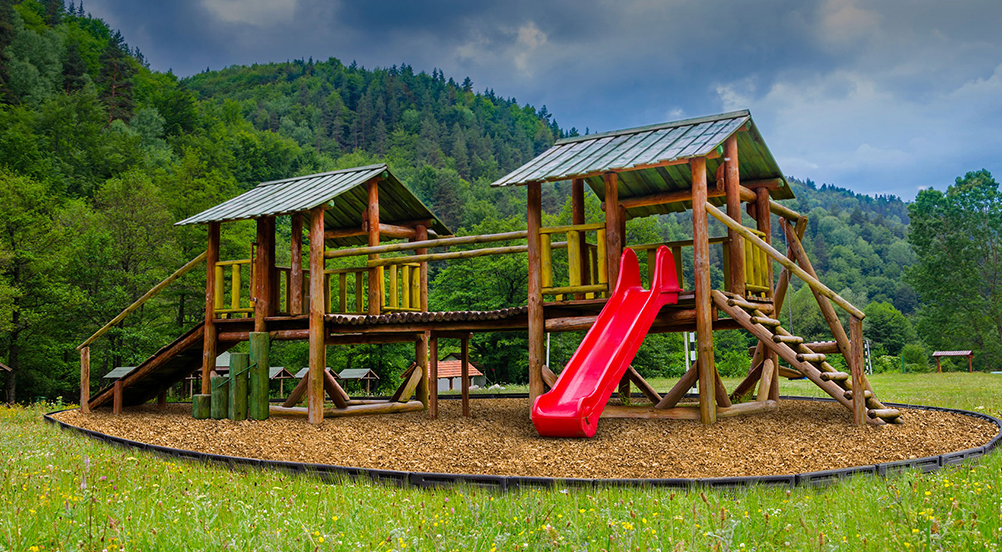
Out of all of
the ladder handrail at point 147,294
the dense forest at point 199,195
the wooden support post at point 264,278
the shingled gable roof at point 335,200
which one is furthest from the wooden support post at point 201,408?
the dense forest at point 199,195

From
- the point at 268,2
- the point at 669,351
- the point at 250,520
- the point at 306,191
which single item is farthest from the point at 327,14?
the point at 250,520

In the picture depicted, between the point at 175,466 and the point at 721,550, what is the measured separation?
630 cm

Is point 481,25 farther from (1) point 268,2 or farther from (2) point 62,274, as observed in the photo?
(2) point 62,274

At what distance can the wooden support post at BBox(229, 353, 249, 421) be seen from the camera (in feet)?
39.3

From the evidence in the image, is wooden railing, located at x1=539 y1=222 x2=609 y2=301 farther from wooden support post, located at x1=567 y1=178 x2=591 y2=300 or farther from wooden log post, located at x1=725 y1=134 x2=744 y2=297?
wooden log post, located at x1=725 y1=134 x2=744 y2=297

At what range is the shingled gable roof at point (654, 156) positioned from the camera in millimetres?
9906

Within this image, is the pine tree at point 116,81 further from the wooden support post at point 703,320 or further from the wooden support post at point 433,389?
the wooden support post at point 703,320

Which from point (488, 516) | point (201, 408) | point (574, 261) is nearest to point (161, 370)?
point (201, 408)

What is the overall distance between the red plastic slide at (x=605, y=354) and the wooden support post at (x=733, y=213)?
887 millimetres

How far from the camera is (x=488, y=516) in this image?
201 inches

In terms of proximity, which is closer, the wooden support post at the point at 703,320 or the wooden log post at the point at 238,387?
the wooden support post at the point at 703,320

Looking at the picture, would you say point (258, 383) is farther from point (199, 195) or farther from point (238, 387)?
point (199, 195)

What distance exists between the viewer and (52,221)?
29.4 meters

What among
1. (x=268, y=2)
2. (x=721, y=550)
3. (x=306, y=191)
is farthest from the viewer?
(x=268, y=2)
